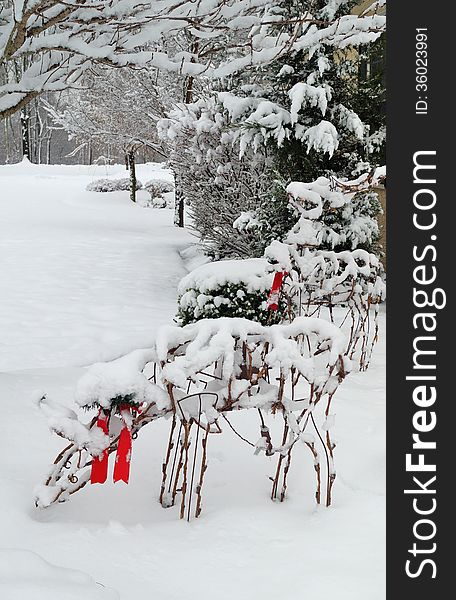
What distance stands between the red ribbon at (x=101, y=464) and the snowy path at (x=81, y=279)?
3326mm

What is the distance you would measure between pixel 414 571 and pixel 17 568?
115 cm

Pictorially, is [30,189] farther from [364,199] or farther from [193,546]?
[193,546]

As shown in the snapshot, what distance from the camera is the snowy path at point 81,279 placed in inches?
268

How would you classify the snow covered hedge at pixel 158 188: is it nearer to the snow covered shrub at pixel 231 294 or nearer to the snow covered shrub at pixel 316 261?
the snow covered shrub at pixel 231 294

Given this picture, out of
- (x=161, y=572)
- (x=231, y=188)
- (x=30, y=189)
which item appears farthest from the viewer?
(x=30, y=189)

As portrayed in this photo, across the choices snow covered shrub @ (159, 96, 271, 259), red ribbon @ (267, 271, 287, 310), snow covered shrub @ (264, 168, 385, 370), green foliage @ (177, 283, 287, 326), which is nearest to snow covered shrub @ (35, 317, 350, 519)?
red ribbon @ (267, 271, 287, 310)

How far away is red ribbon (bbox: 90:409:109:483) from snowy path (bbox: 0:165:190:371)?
333 centimetres

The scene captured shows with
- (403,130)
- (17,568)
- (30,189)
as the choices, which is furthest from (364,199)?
(30,189)

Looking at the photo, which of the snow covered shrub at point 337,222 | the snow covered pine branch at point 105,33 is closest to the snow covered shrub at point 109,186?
the snow covered shrub at point 337,222

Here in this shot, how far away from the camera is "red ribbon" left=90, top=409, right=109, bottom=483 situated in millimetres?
2502

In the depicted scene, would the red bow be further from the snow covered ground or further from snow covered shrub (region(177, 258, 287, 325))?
snow covered shrub (region(177, 258, 287, 325))

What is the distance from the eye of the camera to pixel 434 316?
2.36 m

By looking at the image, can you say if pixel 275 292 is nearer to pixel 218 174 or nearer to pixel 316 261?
pixel 316 261

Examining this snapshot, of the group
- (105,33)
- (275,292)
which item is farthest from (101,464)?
(105,33)
